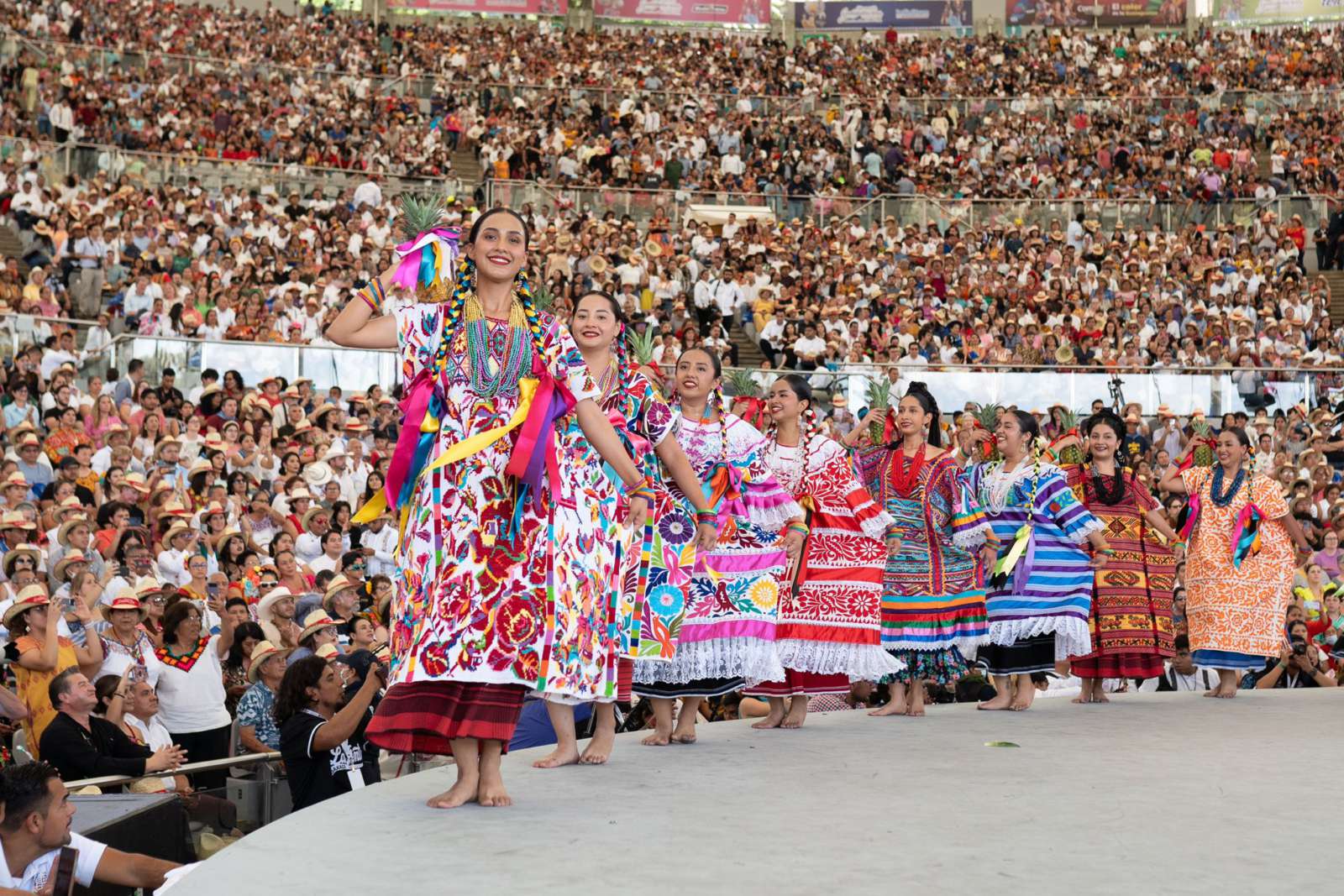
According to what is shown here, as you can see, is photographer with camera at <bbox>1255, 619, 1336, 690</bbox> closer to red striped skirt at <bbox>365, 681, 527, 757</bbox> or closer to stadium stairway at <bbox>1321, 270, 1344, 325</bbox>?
red striped skirt at <bbox>365, 681, 527, 757</bbox>

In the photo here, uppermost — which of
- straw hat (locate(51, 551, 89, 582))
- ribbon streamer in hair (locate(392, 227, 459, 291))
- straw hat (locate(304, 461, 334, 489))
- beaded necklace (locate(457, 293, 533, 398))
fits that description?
ribbon streamer in hair (locate(392, 227, 459, 291))

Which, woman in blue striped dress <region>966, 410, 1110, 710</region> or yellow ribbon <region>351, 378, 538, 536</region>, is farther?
woman in blue striped dress <region>966, 410, 1110, 710</region>

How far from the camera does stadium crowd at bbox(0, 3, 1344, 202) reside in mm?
23406

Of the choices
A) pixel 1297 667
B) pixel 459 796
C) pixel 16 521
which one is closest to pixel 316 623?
pixel 16 521

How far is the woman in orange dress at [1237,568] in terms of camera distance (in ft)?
27.7

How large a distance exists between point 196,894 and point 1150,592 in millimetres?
5845

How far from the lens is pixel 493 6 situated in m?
33.1

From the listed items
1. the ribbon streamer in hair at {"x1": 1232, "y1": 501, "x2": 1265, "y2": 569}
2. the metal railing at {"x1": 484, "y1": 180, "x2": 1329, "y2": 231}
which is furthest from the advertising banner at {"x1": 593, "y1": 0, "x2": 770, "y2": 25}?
the ribbon streamer in hair at {"x1": 1232, "y1": 501, "x2": 1265, "y2": 569}

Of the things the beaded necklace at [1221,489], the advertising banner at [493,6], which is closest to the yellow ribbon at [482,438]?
the beaded necklace at [1221,489]

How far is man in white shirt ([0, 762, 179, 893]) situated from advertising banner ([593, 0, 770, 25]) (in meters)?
30.9

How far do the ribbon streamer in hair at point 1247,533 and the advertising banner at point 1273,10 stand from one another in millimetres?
27958

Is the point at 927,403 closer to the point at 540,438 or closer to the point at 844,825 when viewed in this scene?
the point at 540,438

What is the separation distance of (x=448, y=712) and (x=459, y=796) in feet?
0.88

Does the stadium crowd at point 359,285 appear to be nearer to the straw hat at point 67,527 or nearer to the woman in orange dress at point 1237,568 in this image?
the straw hat at point 67,527
